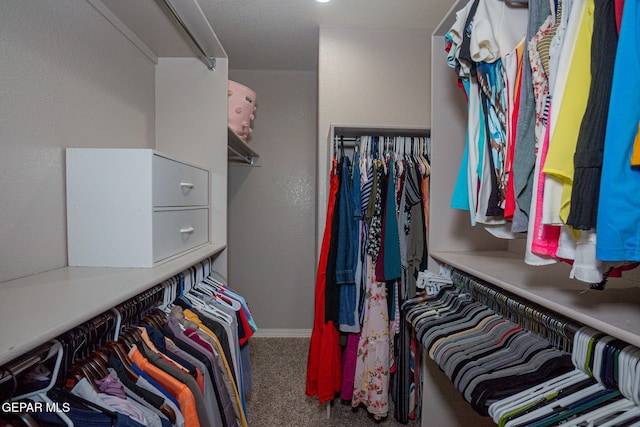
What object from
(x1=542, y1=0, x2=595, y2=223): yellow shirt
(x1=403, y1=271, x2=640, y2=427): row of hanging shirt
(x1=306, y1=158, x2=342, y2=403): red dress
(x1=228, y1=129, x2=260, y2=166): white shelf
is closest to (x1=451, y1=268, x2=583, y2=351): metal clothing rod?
(x1=403, y1=271, x2=640, y2=427): row of hanging shirt

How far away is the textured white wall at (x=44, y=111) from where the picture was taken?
37.7 inches

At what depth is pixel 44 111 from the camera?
1073 millimetres

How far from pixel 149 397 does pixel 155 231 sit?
0.54m

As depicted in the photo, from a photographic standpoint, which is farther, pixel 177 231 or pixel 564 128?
pixel 177 231

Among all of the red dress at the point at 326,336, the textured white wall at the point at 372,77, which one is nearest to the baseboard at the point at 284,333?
the red dress at the point at 326,336

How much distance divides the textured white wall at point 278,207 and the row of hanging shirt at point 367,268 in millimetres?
1150

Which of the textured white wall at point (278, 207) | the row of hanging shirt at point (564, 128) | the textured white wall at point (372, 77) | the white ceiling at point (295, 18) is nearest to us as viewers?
the row of hanging shirt at point (564, 128)

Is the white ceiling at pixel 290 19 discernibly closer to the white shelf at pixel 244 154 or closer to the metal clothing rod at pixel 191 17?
the metal clothing rod at pixel 191 17

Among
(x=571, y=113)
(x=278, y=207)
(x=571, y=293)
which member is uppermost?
(x=571, y=113)

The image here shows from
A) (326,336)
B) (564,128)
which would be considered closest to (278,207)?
(326,336)

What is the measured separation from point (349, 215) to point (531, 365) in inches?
42.4

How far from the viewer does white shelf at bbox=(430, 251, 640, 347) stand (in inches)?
25.1

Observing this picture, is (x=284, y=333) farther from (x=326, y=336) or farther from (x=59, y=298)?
(x=59, y=298)

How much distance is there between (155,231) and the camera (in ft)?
3.73
